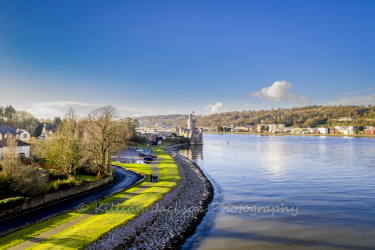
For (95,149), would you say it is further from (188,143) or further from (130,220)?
(188,143)

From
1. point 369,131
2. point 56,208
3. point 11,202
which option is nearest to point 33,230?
point 11,202

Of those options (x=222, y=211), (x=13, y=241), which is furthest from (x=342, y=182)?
(x=13, y=241)

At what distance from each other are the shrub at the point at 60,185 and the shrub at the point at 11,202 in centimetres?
353

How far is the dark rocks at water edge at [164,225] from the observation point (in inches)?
538

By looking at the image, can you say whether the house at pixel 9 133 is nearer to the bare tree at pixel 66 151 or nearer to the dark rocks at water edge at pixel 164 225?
the bare tree at pixel 66 151

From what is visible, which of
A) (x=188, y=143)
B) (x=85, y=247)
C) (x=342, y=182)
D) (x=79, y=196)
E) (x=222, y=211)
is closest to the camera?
(x=85, y=247)

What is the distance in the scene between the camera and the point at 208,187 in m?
27.9

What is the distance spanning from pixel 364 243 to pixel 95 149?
98.4 feet

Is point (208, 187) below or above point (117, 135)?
below

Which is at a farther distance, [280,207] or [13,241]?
[280,207]
